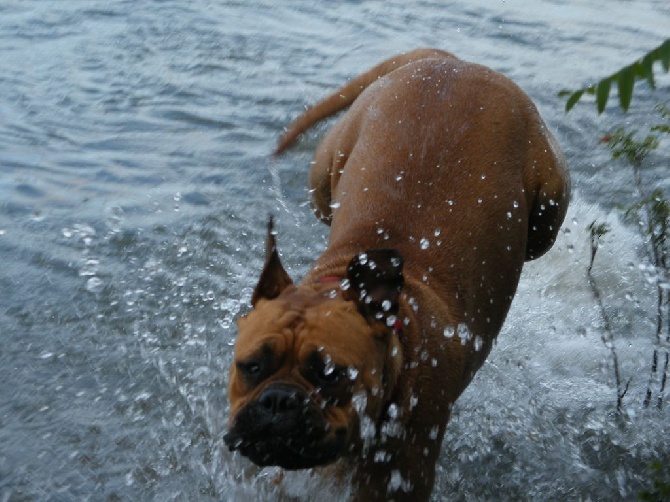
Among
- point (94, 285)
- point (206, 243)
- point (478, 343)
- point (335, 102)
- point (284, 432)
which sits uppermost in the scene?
point (284, 432)

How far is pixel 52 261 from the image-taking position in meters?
5.82

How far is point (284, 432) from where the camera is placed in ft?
10.5

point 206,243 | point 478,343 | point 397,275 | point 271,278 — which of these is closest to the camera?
point 397,275

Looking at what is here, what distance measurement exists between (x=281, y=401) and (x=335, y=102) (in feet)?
8.66

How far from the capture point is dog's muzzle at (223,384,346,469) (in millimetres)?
3180

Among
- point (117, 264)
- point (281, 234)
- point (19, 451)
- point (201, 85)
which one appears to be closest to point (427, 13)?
point (201, 85)

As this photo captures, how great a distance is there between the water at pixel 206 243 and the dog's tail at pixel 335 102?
0.32 m

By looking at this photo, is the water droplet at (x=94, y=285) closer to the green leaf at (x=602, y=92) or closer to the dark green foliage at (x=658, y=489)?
A: the dark green foliage at (x=658, y=489)

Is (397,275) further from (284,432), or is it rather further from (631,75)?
(631,75)

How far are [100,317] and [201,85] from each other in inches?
148

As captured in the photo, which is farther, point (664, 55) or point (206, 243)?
point (206, 243)

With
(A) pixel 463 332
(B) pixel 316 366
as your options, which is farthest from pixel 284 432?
(A) pixel 463 332

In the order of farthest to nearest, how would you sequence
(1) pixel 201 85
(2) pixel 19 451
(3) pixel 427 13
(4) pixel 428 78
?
1. (3) pixel 427 13
2. (1) pixel 201 85
3. (4) pixel 428 78
4. (2) pixel 19 451

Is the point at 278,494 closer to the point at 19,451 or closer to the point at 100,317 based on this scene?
the point at 19,451
